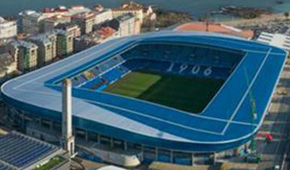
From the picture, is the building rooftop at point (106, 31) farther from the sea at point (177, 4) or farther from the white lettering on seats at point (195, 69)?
the sea at point (177, 4)

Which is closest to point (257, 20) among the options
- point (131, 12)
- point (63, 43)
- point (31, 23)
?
point (131, 12)

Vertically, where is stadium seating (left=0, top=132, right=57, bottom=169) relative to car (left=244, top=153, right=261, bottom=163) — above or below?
above

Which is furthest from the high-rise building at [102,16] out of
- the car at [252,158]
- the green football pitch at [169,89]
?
the car at [252,158]

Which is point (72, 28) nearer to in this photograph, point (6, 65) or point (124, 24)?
point (124, 24)

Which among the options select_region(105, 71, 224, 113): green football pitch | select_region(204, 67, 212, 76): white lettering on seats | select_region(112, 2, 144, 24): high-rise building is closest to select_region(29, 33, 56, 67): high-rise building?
select_region(105, 71, 224, 113): green football pitch

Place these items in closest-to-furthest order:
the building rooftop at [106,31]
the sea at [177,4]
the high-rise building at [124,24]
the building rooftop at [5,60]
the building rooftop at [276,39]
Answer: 1. the building rooftop at [5,60]
2. the building rooftop at [276,39]
3. the building rooftop at [106,31]
4. the high-rise building at [124,24]
5. the sea at [177,4]

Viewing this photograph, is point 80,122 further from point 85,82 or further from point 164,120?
point 85,82

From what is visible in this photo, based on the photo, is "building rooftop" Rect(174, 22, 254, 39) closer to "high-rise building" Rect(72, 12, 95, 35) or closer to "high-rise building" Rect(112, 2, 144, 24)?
"high-rise building" Rect(112, 2, 144, 24)
